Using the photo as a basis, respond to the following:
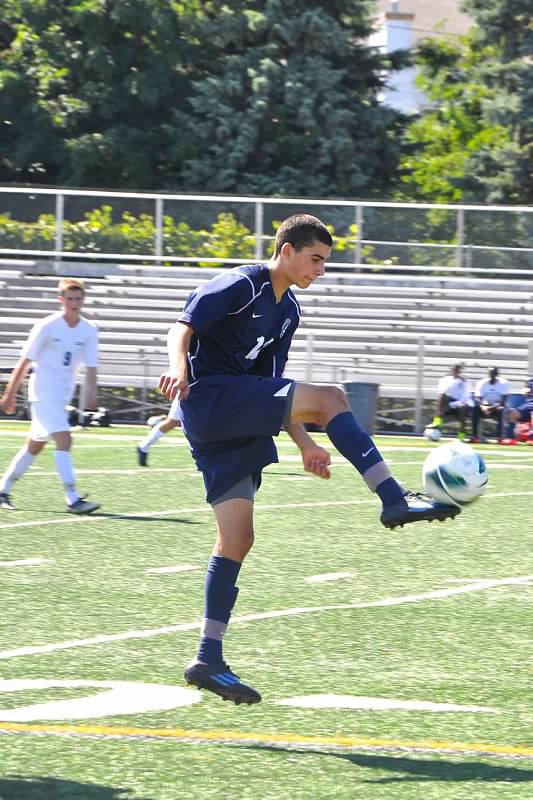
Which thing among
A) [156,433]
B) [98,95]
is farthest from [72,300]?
[98,95]

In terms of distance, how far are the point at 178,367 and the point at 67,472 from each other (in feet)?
22.5

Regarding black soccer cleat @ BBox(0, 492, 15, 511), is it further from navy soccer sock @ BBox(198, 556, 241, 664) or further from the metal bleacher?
the metal bleacher

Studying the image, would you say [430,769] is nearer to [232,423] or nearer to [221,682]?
[221,682]

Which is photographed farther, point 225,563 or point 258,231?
point 258,231

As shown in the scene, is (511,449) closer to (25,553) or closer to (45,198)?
(45,198)

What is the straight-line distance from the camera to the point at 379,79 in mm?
39469

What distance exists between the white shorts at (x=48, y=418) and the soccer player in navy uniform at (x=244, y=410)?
20.9 ft

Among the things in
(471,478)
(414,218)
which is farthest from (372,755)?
(414,218)

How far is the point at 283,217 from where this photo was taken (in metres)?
26.0

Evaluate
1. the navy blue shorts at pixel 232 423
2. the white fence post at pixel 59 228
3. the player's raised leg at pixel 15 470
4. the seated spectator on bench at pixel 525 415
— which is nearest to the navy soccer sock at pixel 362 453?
the navy blue shorts at pixel 232 423

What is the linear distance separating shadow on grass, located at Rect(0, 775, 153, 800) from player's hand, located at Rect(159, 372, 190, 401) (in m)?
1.45

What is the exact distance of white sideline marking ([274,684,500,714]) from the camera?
18.7ft

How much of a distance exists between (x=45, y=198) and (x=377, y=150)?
14660mm

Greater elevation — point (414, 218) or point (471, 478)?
point (414, 218)
